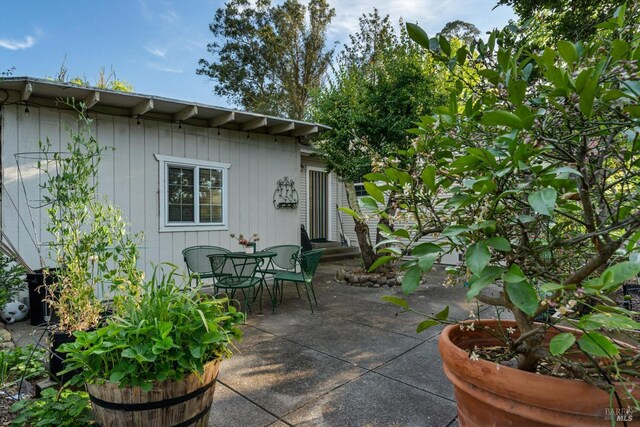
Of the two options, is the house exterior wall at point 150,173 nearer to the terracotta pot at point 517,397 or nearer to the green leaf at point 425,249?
the green leaf at point 425,249

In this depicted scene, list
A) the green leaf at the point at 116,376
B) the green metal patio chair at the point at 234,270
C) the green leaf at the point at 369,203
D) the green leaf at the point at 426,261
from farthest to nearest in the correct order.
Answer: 1. the green metal patio chair at the point at 234,270
2. the green leaf at the point at 116,376
3. the green leaf at the point at 369,203
4. the green leaf at the point at 426,261

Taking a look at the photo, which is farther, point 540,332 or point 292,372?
point 292,372

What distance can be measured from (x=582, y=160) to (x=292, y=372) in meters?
Answer: 2.36

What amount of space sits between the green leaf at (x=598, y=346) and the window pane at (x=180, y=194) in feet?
17.9

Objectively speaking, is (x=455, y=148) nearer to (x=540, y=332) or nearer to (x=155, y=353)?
(x=540, y=332)

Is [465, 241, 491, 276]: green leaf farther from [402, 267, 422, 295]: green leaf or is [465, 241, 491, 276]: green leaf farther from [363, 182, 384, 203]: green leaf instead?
[363, 182, 384, 203]: green leaf

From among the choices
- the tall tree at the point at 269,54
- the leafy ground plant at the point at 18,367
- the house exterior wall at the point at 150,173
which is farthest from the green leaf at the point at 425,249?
the tall tree at the point at 269,54

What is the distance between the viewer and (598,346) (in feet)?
2.91

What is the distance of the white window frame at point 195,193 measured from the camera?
528 cm

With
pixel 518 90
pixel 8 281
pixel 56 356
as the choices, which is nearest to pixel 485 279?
pixel 518 90

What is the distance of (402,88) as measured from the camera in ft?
20.2

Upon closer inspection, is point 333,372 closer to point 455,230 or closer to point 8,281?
point 455,230

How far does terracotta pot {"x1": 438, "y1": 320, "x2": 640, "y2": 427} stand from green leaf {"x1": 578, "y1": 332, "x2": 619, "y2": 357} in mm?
218

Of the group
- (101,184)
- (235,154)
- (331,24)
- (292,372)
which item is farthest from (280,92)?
(292,372)
